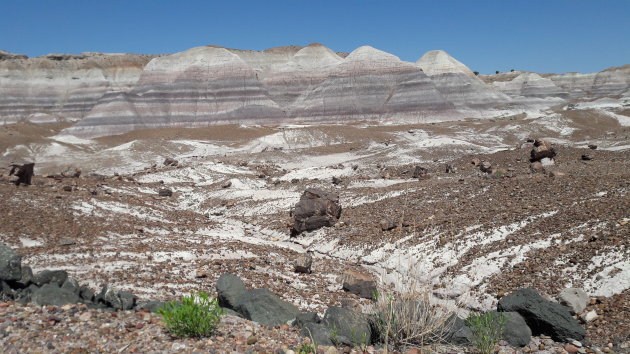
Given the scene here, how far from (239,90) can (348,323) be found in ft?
211

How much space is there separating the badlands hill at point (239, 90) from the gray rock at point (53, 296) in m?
57.7

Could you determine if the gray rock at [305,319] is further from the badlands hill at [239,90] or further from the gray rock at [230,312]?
the badlands hill at [239,90]

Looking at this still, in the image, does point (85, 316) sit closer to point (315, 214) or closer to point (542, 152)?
point (315, 214)

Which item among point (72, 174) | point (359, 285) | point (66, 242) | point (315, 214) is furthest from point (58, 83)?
point (359, 285)

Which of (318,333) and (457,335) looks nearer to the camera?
(318,333)

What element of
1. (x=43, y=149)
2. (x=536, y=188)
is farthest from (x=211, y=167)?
(x=43, y=149)

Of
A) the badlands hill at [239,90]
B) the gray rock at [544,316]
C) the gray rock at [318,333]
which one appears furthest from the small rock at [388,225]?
the badlands hill at [239,90]

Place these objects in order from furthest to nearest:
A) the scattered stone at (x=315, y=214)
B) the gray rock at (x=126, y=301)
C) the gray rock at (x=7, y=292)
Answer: the scattered stone at (x=315, y=214), the gray rock at (x=126, y=301), the gray rock at (x=7, y=292)

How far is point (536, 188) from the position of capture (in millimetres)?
11406

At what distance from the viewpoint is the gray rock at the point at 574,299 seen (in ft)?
19.3

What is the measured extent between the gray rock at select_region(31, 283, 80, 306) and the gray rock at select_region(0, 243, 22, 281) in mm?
422

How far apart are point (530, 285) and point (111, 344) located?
230 inches

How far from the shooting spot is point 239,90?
2616 inches

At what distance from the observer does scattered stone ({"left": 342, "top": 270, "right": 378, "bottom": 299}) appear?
24.6 ft
